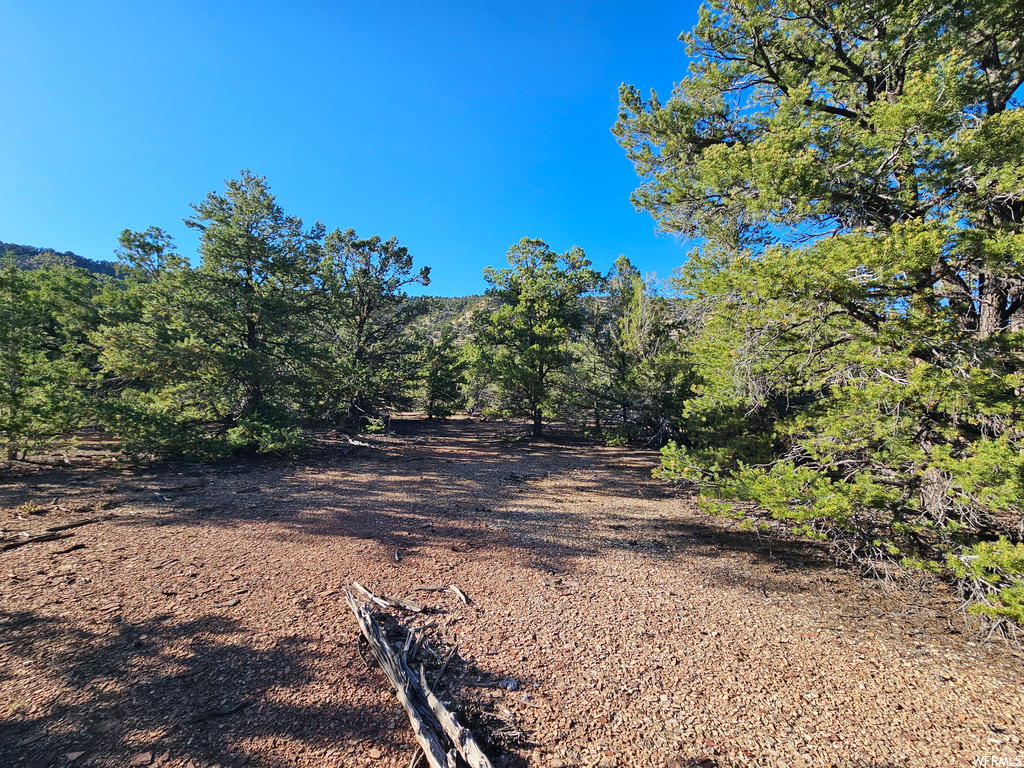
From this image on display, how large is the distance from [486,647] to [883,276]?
5.84 m

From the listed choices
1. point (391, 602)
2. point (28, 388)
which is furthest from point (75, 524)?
point (391, 602)

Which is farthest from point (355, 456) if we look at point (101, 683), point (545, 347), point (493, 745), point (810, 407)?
point (810, 407)

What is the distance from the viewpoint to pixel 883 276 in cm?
386

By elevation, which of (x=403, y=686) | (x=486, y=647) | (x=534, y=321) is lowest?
(x=486, y=647)

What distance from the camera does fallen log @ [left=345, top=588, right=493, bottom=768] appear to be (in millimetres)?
2457

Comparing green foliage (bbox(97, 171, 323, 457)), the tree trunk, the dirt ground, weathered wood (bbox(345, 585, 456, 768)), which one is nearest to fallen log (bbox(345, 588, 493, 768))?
weathered wood (bbox(345, 585, 456, 768))

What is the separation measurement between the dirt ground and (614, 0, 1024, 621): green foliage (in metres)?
1.31

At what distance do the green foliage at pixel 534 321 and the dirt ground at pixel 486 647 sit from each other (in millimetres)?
9302

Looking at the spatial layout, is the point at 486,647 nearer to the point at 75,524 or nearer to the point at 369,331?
the point at 75,524

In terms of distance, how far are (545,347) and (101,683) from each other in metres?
14.1

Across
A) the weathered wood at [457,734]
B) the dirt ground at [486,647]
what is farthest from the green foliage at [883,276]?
the weathered wood at [457,734]

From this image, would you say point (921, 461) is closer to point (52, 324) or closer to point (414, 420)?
point (414, 420)

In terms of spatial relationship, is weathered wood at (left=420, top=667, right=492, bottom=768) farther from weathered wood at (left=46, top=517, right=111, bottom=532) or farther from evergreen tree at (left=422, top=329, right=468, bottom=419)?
evergreen tree at (left=422, top=329, right=468, bottom=419)

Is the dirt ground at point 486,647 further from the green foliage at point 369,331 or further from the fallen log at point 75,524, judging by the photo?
the green foliage at point 369,331
